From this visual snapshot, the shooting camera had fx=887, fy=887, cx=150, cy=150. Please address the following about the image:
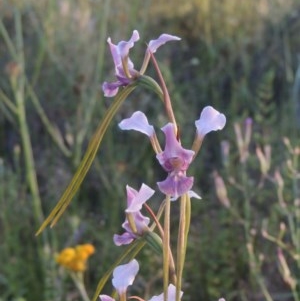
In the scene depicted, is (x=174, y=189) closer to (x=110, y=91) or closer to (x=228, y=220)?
(x=110, y=91)

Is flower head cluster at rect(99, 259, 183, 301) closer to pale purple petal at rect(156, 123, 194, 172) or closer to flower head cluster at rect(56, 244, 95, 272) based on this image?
pale purple petal at rect(156, 123, 194, 172)

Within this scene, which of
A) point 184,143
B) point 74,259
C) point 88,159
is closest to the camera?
point 88,159

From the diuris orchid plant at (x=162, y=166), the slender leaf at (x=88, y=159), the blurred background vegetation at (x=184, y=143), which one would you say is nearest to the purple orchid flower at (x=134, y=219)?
the diuris orchid plant at (x=162, y=166)

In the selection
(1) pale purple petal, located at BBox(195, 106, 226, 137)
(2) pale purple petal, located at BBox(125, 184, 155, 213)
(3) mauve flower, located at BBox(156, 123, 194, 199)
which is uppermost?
(1) pale purple petal, located at BBox(195, 106, 226, 137)

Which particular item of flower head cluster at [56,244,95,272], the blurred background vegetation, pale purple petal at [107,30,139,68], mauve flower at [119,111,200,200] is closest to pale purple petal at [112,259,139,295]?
mauve flower at [119,111,200,200]

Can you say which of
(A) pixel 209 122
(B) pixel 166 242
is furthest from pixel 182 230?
(A) pixel 209 122

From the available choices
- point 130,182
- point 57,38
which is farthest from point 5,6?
point 130,182

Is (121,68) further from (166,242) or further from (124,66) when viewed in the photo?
(166,242)

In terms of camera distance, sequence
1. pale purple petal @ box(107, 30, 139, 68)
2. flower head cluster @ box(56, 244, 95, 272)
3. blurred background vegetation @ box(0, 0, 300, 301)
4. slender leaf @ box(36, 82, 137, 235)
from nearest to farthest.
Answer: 1. slender leaf @ box(36, 82, 137, 235)
2. pale purple petal @ box(107, 30, 139, 68)
3. flower head cluster @ box(56, 244, 95, 272)
4. blurred background vegetation @ box(0, 0, 300, 301)
